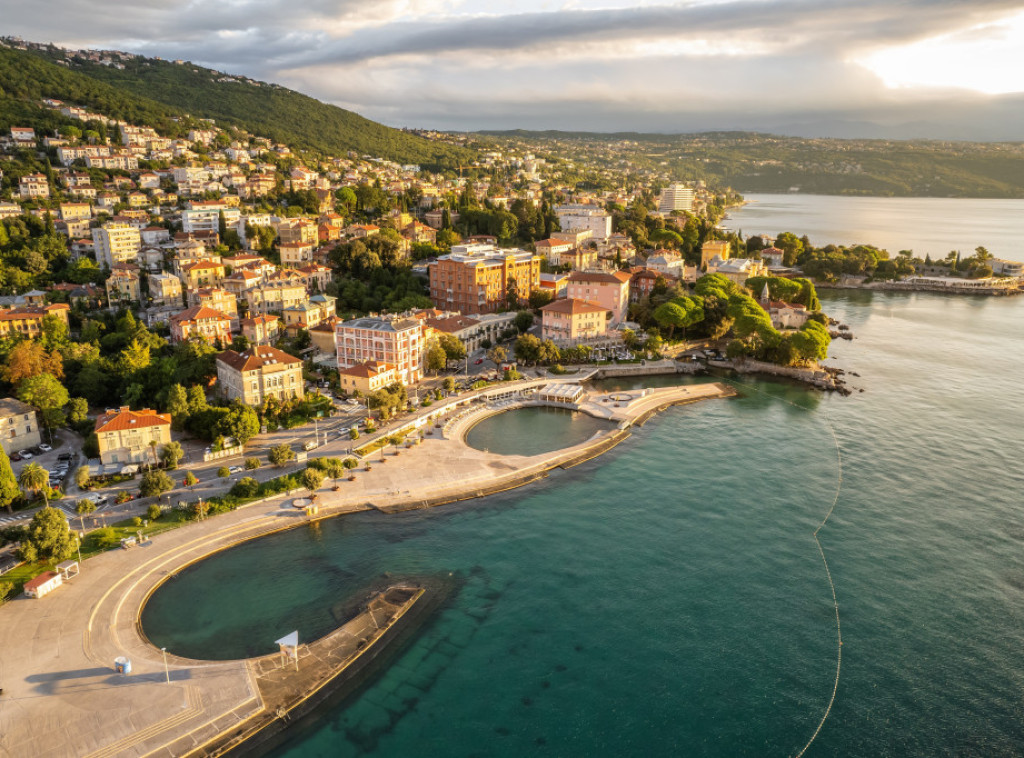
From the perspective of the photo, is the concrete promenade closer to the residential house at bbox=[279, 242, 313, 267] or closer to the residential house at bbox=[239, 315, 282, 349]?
the residential house at bbox=[239, 315, 282, 349]

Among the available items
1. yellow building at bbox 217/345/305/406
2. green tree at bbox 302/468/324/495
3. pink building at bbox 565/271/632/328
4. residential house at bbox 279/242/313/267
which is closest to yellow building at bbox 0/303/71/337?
yellow building at bbox 217/345/305/406

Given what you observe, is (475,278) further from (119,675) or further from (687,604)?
(119,675)

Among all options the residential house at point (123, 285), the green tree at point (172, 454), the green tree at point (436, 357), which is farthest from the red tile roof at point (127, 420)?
the residential house at point (123, 285)

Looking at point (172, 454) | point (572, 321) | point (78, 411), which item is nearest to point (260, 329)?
point (78, 411)

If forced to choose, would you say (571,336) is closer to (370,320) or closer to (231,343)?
(370,320)

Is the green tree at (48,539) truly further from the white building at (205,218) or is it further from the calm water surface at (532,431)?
the white building at (205,218)

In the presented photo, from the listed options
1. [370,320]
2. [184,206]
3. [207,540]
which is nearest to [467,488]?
[207,540]
